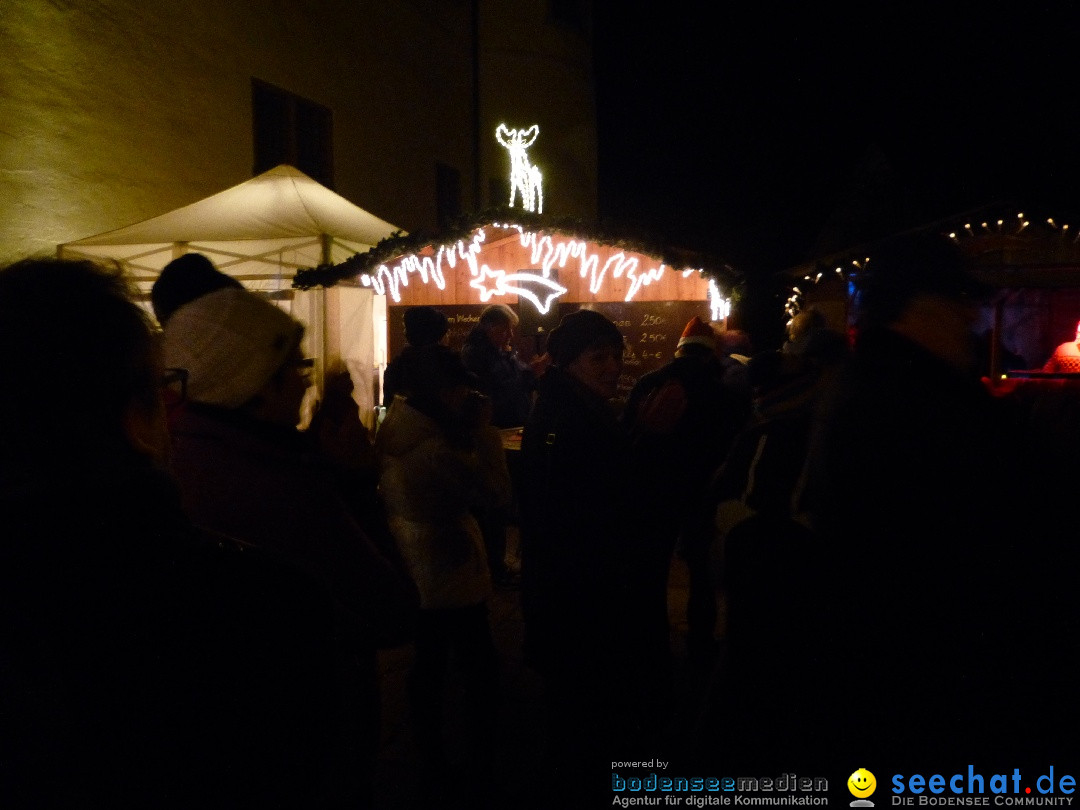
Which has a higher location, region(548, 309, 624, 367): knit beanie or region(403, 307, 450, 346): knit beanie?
region(403, 307, 450, 346): knit beanie

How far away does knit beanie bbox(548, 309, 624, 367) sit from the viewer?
313 cm

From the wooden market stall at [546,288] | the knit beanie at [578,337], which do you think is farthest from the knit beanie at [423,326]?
the wooden market stall at [546,288]

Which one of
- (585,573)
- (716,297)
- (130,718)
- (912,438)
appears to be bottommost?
(585,573)

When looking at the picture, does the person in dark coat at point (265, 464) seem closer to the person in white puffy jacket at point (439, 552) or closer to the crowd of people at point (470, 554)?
the crowd of people at point (470, 554)

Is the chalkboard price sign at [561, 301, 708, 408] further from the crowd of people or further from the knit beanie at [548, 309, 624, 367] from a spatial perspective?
the knit beanie at [548, 309, 624, 367]

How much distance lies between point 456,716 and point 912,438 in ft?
10.7

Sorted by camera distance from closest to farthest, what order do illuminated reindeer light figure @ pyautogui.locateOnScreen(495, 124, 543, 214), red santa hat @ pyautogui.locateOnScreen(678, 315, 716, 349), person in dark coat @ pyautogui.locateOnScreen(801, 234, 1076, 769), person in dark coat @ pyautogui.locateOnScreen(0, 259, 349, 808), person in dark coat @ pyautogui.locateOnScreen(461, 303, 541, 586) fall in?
person in dark coat @ pyautogui.locateOnScreen(0, 259, 349, 808) → person in dark coat @ pyautogui.locateOnScreen(801, 234, 1076, 769) → red santa hat @ pyautogui.locateOnScreen(678, 315, 716, 349) → person in dark coat @ pyautogui.locateOnScreen(461, 303, 541, 586) → illuminated reindeer light figure @ pyautogui.locateOnScreen(495, 124, 543, 214)

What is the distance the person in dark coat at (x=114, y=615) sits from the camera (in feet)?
3.36

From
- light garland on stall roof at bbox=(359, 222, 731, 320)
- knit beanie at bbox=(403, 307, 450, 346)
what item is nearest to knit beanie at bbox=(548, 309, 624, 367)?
knit beanie at bbox=(403, 307, 450, 346)

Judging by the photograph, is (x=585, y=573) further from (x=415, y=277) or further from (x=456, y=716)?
(x=415, y=277)

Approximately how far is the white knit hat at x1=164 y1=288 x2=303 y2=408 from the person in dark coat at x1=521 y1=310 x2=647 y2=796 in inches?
49.0

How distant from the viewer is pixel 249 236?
22.1ft

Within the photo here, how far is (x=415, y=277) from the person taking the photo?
8.23 m

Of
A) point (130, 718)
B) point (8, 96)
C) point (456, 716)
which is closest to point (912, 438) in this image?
point (130, 718)
